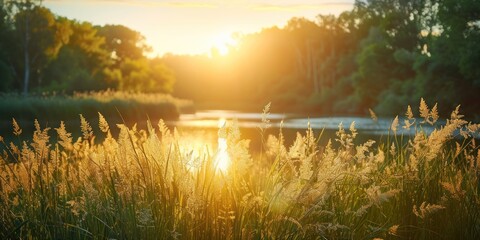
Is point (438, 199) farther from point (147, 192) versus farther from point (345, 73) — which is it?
point (345, 73)

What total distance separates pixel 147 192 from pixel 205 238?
1.66 feet

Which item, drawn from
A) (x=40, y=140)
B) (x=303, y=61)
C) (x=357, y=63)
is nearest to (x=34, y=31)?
(x=357, y=63)

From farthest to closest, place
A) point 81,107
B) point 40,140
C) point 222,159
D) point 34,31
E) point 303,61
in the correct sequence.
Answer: point 303,61 < point 34,31 < point 81,107 < point 222,159 < point 40,140

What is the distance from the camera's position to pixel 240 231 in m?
4.09

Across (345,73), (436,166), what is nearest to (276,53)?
(345,73)

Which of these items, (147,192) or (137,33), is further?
(137,33)

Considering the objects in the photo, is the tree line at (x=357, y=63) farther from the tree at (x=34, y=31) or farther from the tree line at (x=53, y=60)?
the tree at (x=34, y=31)

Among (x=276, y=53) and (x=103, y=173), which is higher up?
(x=276, y=53)

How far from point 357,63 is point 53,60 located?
35.6 m

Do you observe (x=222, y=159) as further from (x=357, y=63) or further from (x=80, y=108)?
(x=357, y=63)

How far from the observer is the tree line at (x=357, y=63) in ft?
121

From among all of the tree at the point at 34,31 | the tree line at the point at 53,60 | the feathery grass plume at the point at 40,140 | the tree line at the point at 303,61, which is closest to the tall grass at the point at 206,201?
the feathery grass plume at the point at 40,140

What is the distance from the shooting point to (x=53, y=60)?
59.8 meters

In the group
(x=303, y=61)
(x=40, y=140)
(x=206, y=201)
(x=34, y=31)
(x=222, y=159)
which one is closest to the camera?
(x=206, y=201)
